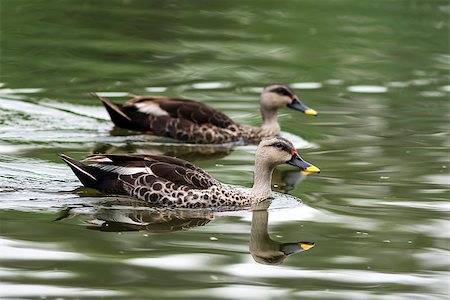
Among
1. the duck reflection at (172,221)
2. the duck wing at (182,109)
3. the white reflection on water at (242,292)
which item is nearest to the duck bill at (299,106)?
the duck wing at (182,109)

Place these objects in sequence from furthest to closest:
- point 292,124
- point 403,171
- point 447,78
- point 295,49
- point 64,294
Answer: point 295,49
point 447,78
point 292,124
point 403,171
point 64,294

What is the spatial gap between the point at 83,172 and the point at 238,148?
154 inches

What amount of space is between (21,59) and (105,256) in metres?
10.4

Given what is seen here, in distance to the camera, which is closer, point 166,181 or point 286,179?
point 166,181

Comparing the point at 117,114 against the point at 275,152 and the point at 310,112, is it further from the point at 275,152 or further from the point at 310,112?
the point at 275,152

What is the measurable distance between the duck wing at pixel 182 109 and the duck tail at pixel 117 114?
0.16m

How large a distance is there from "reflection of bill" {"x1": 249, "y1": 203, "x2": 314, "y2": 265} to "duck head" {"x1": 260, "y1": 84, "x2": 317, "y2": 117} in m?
5.59

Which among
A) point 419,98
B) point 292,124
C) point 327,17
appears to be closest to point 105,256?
point 292,124

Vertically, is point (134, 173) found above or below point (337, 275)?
above

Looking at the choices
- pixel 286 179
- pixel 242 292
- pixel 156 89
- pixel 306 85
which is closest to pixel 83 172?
pixel 286 179

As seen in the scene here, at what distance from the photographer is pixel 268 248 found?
10.9 meters

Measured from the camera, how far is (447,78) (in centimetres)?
2012

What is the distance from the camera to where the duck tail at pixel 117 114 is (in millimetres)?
16500

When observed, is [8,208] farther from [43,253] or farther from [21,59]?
[21,59]
